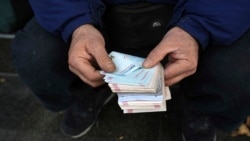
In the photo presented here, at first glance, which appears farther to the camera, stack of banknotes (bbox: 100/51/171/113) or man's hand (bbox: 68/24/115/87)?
man's hand (bbox: 68/24/115/87)

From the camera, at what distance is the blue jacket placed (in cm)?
134

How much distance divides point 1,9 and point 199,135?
1222mm

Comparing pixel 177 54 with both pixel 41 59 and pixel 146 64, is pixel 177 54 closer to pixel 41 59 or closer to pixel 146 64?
pixel 146 64

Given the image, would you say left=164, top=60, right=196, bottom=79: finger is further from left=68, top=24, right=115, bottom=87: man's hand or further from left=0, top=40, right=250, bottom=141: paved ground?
left=0, top=40, right=250, bottom=141: paved ground

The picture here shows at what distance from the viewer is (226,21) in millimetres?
1336

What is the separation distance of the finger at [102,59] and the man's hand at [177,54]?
126 millimetres

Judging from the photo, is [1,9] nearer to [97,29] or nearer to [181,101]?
[97,29]

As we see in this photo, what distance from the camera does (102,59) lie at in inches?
52.6

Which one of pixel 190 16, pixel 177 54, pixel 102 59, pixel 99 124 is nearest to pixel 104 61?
pixel 102 59

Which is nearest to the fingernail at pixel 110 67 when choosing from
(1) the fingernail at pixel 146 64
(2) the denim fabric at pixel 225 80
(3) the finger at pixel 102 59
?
(3) the finger at pixel 102 59

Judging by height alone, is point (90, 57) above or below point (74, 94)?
above

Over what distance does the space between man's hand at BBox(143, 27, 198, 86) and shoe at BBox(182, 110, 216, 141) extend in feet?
1.62

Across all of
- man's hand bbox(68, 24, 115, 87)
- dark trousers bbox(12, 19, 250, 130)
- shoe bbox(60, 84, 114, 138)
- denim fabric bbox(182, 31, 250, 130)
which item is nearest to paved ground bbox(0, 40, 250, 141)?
shoe bbox(60, 84, 114, 138)

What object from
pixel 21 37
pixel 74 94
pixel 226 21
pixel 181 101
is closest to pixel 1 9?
pixel 21 37
